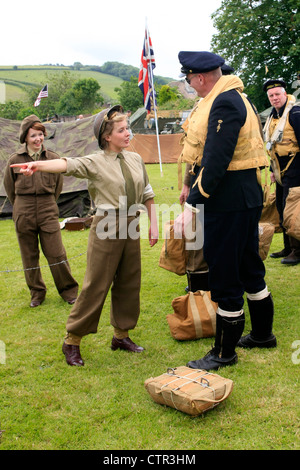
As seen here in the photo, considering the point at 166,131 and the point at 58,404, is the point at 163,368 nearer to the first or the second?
the point at 58,404

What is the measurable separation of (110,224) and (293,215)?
7.63 ft

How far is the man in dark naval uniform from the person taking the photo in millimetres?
3119

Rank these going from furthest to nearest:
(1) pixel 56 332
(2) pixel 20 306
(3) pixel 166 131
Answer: (3) pixel 166 131
(2) pixel 20 306
(1) pixel 56 332

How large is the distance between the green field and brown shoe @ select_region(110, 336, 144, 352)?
93.8 meters

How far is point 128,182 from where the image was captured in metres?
3.63

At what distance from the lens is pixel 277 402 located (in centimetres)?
307

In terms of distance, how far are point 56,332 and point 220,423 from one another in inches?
86.4

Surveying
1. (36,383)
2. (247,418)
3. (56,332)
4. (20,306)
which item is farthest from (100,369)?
(20,306)

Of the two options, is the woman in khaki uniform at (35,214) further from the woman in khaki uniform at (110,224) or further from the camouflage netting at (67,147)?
the camouflage netting at (67,147)

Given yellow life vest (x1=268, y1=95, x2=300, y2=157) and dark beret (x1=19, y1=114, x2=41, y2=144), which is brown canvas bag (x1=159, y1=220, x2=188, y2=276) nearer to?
dark beret (x1=19, y1=114, x2=41, y2=144)

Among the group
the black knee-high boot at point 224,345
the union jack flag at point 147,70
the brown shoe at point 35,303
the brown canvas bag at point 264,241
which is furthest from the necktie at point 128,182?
the union jack flag at point 147,70

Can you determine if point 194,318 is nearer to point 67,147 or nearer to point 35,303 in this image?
point 35,303

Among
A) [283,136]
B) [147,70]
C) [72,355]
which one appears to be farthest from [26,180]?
[147,70]

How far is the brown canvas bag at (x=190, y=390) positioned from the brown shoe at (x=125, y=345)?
0.77m
